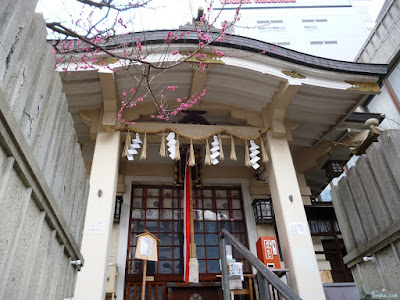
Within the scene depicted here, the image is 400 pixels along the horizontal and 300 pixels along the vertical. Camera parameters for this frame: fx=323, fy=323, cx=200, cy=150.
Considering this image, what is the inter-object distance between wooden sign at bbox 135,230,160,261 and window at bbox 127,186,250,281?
3.69 feet

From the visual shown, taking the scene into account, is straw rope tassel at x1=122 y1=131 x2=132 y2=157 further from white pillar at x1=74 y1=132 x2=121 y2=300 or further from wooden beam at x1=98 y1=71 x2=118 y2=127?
wooden beam at x1=98 y1=71 x2=118 y2=127

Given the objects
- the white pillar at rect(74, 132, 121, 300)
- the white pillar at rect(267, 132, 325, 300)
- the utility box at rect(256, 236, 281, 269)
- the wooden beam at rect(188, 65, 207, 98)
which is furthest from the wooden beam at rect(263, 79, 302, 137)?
the white pillar at rect(74, 132, 121, 300)

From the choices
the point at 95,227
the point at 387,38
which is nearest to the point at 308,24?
the point at 387,38

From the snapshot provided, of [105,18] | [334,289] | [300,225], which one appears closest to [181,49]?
[105,18]

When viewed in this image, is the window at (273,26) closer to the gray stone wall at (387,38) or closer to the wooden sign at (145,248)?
the gray stone wall at (387,38)

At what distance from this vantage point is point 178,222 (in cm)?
848

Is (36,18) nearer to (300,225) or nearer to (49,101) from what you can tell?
(49,101)

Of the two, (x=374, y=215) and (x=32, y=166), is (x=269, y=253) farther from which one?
(x=32, y=166)

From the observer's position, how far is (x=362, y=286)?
3.94 m

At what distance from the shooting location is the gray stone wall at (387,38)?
849 cm

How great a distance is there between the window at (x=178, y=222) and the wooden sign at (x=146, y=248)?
1.12m

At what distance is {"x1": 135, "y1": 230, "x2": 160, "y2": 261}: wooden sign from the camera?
21.7ft

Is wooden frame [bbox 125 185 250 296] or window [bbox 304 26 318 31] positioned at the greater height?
window [bbox 304 26 318 31]

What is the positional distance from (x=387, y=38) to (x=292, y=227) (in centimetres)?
617
